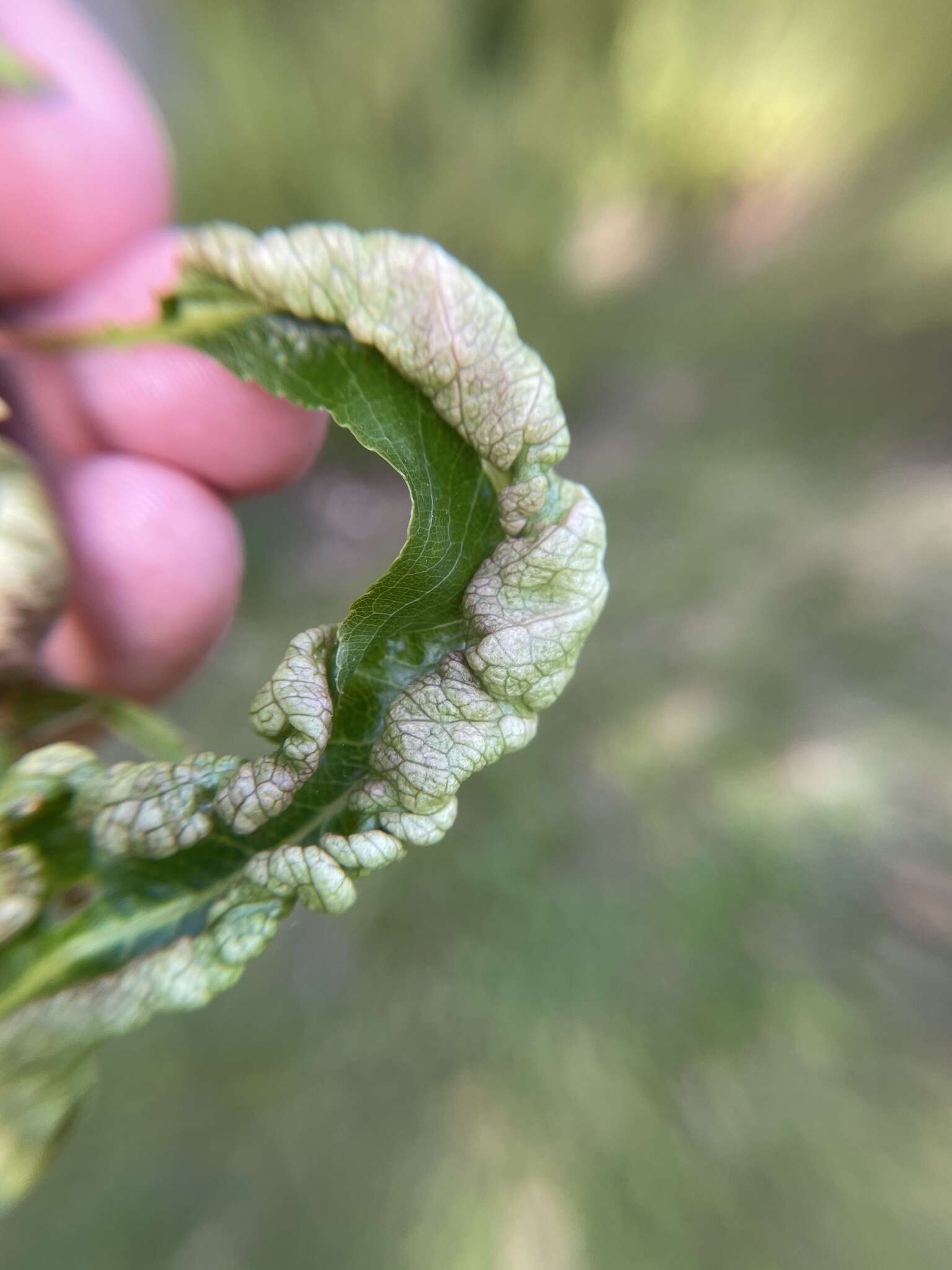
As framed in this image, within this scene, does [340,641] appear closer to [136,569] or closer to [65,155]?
[136,569]

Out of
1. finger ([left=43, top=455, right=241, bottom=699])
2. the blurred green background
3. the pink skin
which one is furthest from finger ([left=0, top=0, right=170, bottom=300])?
the blurred green background

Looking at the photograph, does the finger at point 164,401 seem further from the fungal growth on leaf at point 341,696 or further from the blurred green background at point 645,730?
the blurred green background at point 645,730

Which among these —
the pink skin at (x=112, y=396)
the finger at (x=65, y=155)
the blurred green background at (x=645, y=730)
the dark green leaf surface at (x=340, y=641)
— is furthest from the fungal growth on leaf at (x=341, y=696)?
the blurred green background at (x=645, y=730)

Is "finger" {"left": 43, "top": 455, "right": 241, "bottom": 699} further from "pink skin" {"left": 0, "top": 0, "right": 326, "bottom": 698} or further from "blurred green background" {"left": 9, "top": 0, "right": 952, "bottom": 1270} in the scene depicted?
"blurred green background" {"left": 9, "top": 0, "right": 952, "bottom": 1270}

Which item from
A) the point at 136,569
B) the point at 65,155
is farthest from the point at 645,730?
the point at 65,155

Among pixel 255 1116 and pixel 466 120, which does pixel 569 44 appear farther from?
pixel 255 1116

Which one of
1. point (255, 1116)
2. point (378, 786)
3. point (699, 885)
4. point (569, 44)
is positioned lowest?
point (699, 885)

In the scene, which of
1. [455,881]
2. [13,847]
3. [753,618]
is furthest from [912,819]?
[13,847]
